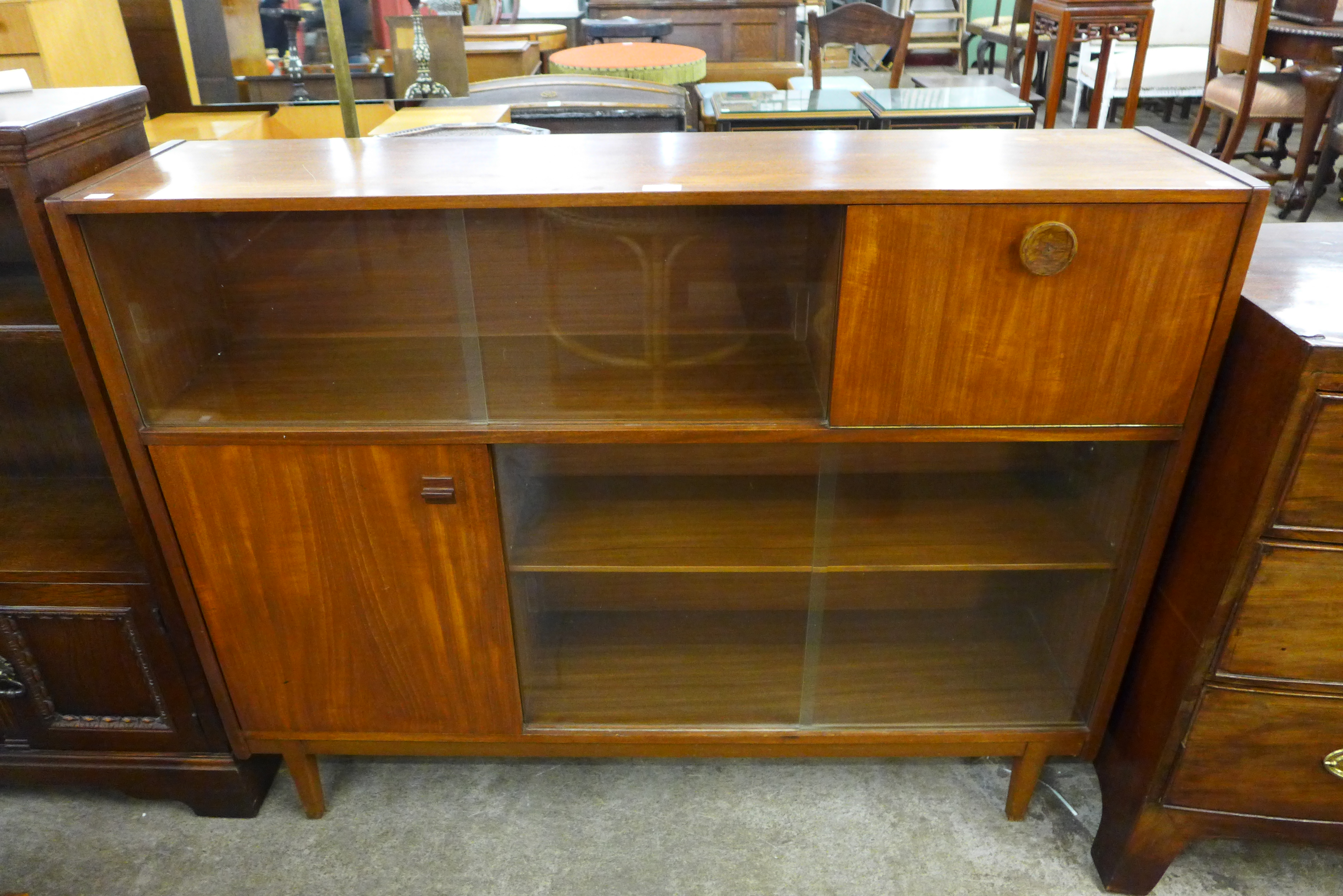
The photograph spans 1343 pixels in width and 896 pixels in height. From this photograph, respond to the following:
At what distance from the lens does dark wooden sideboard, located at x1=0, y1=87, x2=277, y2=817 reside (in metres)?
0.90

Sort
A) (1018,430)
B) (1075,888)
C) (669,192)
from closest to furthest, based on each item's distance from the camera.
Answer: (669,192), (1018,430), (1075,888)

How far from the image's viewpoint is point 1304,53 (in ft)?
8.86

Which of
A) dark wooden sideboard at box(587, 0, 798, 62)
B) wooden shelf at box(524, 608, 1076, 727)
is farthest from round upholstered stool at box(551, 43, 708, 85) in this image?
wooden shelf at box(524, 608, 1076, 727)

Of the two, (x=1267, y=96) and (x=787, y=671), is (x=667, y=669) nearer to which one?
(x=787, y=671)

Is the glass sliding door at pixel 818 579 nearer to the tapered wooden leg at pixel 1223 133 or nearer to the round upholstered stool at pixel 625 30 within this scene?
the tapered wooden leg at pixel 1223 133

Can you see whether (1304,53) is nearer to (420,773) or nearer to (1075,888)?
(1075,888)

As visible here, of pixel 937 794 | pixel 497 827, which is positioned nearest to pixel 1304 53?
pixel 937 794

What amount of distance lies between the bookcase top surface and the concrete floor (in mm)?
787

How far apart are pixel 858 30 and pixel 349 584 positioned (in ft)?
9.28

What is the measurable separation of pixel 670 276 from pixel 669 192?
0.66 ft

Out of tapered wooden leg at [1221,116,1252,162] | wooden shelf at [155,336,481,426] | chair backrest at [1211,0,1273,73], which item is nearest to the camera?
wooden shelf at [155,336,481,426]

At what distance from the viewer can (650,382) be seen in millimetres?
939

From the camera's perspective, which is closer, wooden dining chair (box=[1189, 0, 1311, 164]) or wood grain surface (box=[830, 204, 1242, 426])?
wood grain surface (box=[830, 204, 1242, 426])

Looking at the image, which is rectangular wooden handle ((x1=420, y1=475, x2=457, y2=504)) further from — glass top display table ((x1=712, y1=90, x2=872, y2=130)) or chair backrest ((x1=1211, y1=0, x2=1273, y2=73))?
chair backrest ((x1=1211, y1=0, x2=1273, y2=73))
